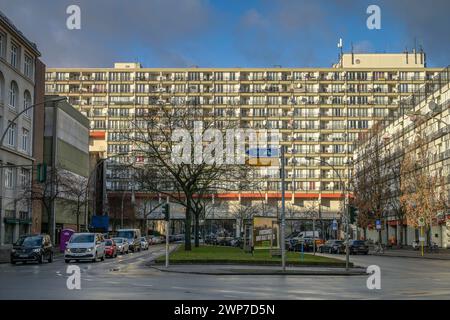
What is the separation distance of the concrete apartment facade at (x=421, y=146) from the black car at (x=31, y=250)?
39605mm

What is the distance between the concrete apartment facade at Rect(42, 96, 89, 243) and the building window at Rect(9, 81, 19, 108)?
8996mm

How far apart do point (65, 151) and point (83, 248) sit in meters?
Answer: 50.9

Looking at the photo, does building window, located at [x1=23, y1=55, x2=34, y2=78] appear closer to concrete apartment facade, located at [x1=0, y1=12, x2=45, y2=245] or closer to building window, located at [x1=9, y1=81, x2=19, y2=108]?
concrete apartment facade, located at [x1=0, y1=12, x2=45, y2=245]

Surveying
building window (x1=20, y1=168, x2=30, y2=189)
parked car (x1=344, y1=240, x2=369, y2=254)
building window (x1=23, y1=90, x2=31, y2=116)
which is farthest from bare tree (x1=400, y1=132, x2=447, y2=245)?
Result: building window (x1=23, y1=90, x2=31, y2=116)

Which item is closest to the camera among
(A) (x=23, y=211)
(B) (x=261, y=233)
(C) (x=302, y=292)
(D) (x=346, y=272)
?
(C) (x=302, y=292)

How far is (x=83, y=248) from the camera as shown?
3944 cm

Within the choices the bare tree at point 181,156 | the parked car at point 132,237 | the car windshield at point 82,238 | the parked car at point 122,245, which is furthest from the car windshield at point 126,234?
the car windshield at point 82,238

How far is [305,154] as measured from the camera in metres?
144

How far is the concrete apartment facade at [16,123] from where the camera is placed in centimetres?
6225

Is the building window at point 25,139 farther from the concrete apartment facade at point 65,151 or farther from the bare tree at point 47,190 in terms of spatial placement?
the bare tree at point 47,190
